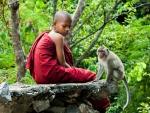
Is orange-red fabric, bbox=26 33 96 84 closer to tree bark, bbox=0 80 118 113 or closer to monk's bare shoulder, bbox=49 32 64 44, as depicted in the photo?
monk's bare shoulder, bbox=49 32 64 44

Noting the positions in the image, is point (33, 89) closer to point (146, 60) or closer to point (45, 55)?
point (45, 55)

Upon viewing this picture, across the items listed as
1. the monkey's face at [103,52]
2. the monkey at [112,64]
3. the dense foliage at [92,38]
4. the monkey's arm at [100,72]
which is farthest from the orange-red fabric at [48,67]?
the dense foliage at [92,38]

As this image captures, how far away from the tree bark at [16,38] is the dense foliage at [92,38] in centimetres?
33

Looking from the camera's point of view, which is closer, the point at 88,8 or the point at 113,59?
the point at 113,59

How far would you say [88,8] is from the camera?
11164mm

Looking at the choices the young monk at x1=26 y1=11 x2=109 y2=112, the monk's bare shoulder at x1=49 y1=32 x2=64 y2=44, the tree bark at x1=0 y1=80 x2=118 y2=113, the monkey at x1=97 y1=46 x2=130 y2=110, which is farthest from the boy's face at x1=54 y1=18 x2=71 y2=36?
the monkey at x1=97 y1=46 x2=130 y2=110

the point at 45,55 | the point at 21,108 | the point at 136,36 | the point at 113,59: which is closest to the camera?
the point at 21,108

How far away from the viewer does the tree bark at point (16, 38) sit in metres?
7.83

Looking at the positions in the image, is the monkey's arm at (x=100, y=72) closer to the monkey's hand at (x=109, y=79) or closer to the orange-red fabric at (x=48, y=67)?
the monkey's hand at (x=109, y=79)

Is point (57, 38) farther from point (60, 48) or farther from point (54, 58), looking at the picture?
point (54, 58)

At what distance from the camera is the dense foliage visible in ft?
34.0

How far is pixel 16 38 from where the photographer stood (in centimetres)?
838

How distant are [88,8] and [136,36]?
176 centimetres

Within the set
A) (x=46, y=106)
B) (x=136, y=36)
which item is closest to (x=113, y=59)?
(x=46, y=106)
